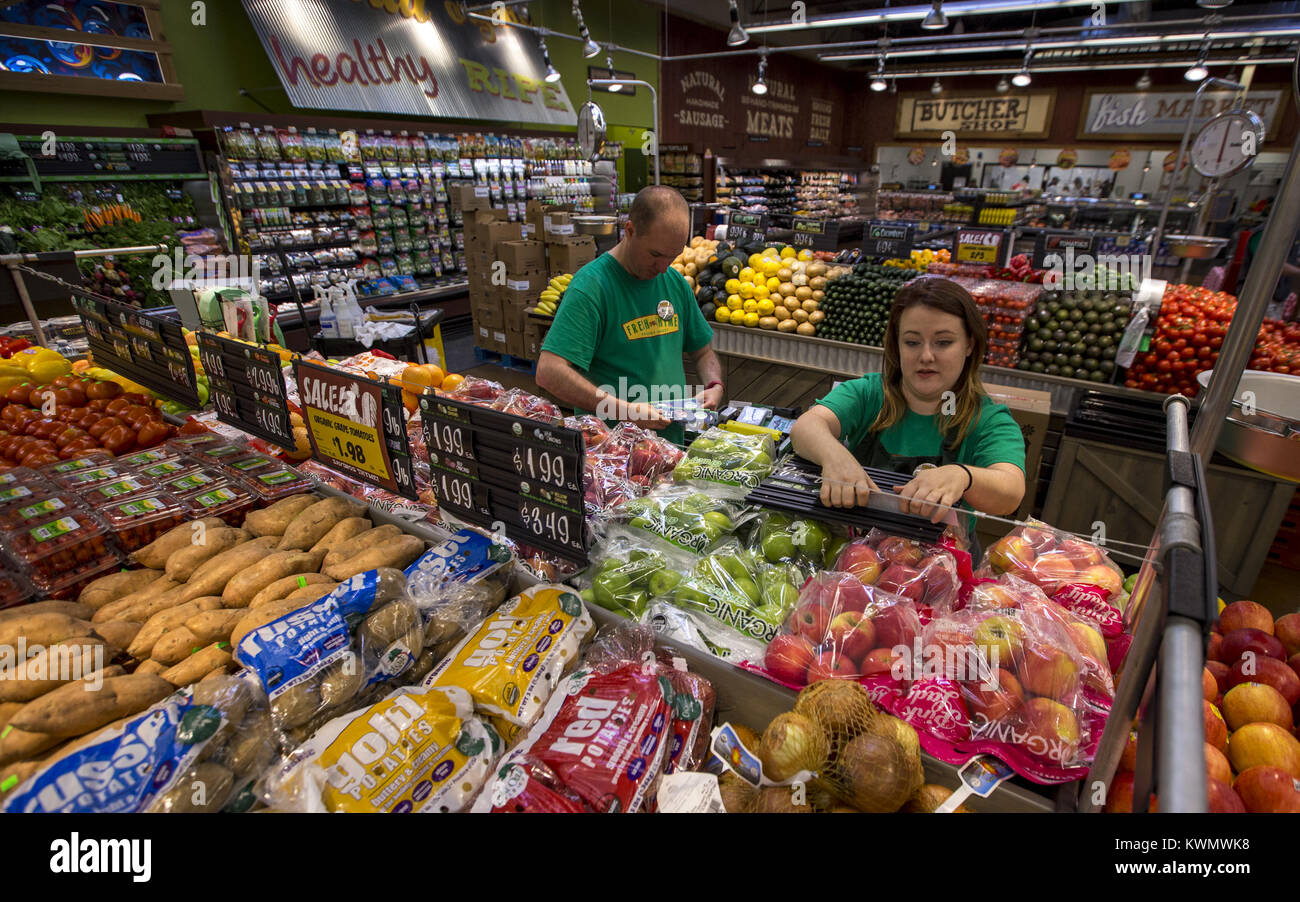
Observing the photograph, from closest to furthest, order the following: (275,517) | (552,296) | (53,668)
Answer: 1. (53,668)
2. (275,517)
3. (552,296)

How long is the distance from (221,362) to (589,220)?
588 centimetres

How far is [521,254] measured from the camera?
7.02m

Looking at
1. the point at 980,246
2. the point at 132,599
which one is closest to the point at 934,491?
the point at 132,599

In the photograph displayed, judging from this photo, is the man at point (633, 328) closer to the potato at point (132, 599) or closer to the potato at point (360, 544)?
the potato at point (360, 544)

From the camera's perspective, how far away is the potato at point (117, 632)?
4.17ft

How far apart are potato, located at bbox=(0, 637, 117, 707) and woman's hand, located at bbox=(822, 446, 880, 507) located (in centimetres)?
151

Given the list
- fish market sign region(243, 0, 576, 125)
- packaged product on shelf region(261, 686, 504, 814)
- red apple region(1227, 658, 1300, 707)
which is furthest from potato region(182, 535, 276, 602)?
fish market sign region(243, 0, 576, 125)

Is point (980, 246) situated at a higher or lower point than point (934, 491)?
higher

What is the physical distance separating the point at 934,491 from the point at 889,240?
5183mm

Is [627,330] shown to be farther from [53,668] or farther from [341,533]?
[53,668]

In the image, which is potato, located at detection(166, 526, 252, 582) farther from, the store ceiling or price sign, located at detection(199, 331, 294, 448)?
the store ceiling

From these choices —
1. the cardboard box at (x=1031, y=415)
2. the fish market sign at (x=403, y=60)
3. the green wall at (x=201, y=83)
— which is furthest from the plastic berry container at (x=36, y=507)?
the fish market sign at (x=403, y=60)

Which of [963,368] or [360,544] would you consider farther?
[963,368]

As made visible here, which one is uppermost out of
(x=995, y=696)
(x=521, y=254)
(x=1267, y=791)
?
(x=521, y=254)
